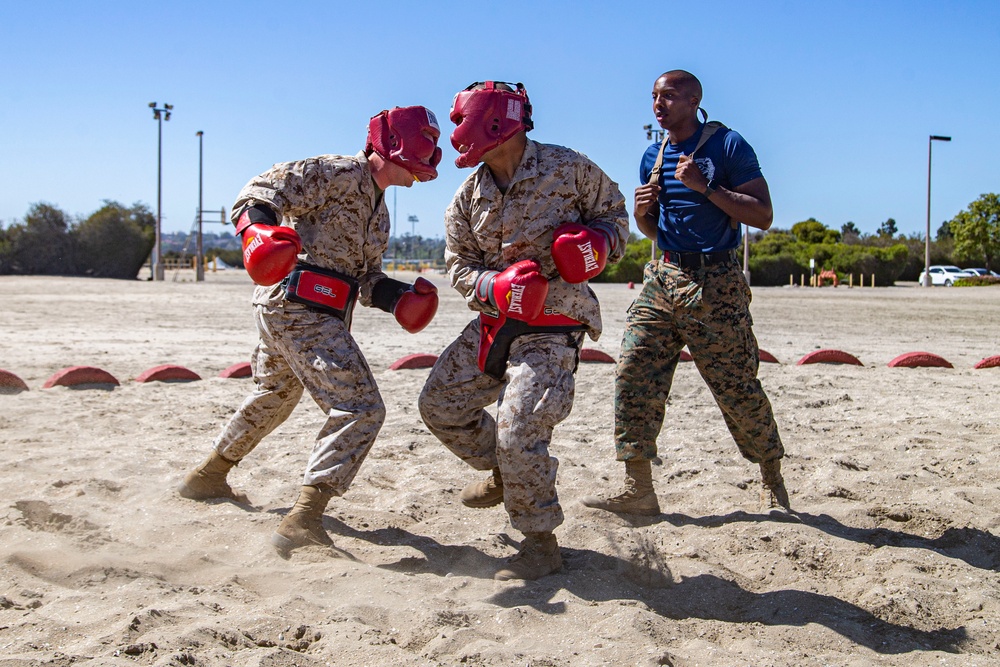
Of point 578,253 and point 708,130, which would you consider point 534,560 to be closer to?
point 578,253

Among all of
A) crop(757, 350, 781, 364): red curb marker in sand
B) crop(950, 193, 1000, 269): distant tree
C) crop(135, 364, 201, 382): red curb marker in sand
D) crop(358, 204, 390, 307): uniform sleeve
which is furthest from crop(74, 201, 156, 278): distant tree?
crop(950, 193, 1000, 269): distant tree

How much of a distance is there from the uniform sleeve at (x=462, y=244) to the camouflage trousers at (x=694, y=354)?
936 millimetres

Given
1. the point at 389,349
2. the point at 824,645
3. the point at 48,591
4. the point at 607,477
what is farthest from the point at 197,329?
the point at 824,645

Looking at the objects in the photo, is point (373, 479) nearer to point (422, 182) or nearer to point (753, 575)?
point (422, 182)

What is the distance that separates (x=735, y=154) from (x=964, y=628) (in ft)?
8.03

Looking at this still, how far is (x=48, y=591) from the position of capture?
349 cm

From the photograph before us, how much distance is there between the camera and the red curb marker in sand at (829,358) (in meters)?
9.68

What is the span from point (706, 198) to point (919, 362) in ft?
19.9

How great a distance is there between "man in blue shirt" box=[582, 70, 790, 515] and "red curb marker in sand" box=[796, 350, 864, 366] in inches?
201

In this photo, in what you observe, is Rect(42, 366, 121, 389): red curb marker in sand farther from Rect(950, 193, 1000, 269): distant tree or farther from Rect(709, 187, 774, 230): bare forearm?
Rect(950, 193, 1000, 269): distant tree

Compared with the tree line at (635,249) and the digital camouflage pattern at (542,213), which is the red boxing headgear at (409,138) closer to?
the digital camouflage pattern at (542,213)

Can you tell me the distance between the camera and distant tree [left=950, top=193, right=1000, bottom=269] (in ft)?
175

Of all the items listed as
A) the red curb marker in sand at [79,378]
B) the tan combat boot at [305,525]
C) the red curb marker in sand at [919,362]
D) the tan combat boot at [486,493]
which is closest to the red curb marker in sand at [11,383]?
the red curb marker in sand at [79,378]

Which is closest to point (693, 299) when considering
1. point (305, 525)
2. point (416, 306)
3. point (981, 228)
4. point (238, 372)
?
point (416, 306)
